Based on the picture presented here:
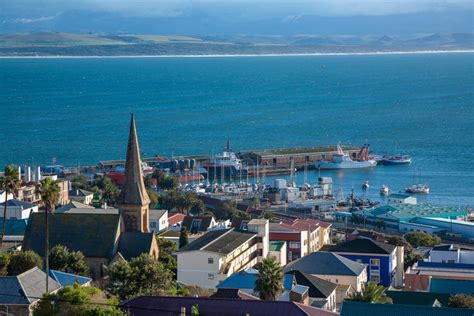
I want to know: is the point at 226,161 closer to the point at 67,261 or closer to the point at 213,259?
the point at 213,259

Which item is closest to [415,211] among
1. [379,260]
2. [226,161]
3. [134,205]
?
[379,260]

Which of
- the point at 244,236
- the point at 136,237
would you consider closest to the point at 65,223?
the point at 136,237

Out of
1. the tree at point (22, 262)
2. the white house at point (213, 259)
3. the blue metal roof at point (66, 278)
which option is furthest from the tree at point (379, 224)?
the blue metal roof at point (66, 278)

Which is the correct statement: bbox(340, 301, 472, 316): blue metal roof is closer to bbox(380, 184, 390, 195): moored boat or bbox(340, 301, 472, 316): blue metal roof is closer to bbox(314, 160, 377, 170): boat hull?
bbox(380, 184, 390, 195): moored boat

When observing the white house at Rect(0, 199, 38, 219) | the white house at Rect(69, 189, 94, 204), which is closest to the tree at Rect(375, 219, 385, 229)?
the white house at Rect(69, 189, 94, 204)

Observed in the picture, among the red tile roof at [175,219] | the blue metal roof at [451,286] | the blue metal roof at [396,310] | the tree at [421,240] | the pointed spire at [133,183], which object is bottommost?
the tree at [421,240]

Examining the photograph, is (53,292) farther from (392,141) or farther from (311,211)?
(392,141)

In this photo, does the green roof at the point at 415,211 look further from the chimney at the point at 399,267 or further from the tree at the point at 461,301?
the tree at the point at 461,301
